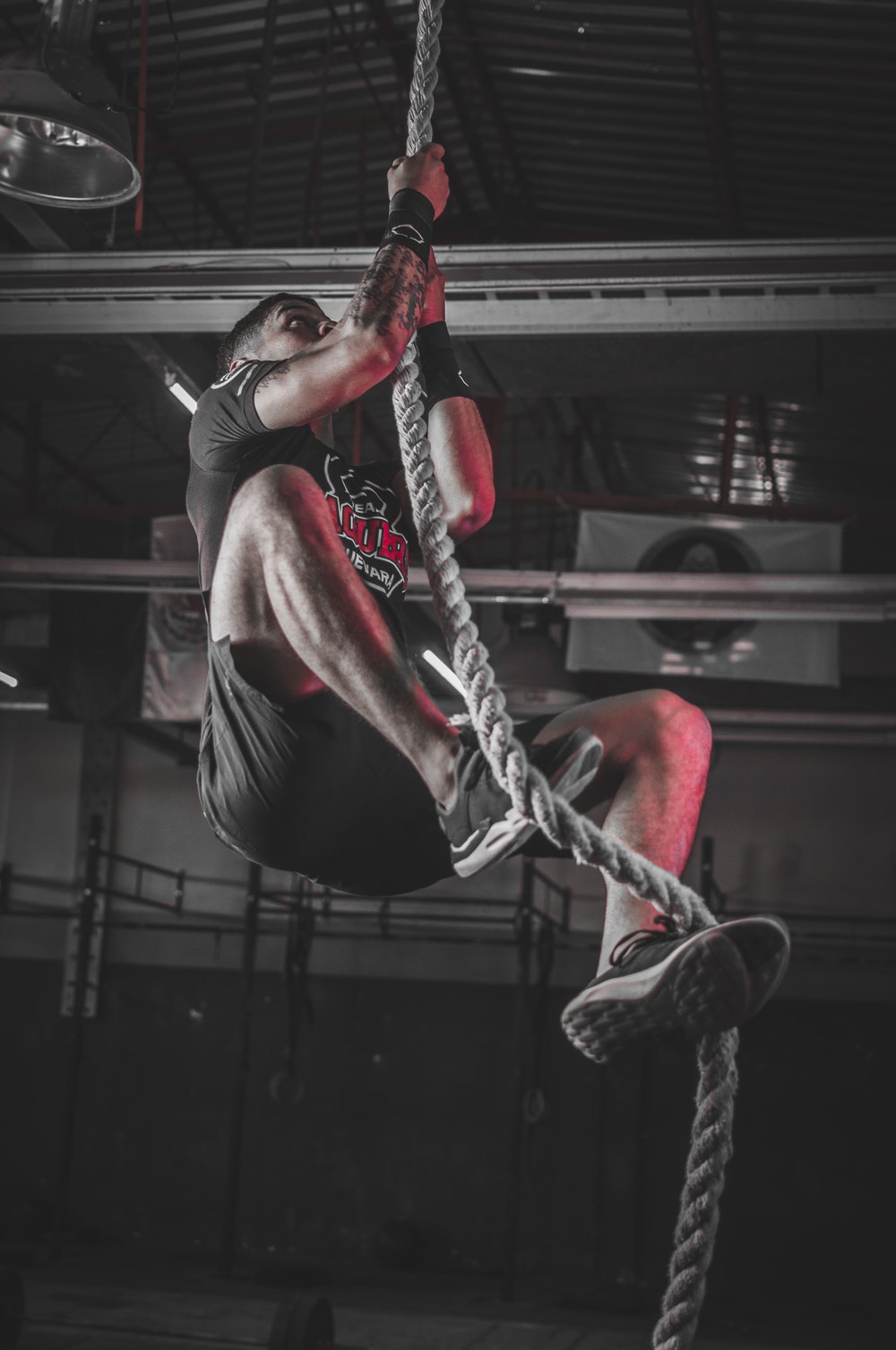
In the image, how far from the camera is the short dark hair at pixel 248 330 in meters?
2.65

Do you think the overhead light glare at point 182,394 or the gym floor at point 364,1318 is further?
the gym floor at point 364,1318

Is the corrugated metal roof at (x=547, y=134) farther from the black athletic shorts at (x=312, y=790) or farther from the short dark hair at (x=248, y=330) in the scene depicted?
the black athletic shorts at (x=312, y=790)

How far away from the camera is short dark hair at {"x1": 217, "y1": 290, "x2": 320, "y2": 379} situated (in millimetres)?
2654

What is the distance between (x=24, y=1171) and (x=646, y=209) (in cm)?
988

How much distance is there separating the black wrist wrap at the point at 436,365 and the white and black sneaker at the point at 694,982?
3.84 feet

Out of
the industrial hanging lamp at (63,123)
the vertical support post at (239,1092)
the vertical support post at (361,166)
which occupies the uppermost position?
the vertical support post at (361,166)

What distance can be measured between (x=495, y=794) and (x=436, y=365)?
1.07 m

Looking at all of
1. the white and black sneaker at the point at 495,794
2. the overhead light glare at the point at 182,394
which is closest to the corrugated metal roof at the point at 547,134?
the overhead light glare at the point at 182,394

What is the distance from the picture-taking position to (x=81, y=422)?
995 centimetres

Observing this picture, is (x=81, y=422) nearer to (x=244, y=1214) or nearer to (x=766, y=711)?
(x=766, y=711)

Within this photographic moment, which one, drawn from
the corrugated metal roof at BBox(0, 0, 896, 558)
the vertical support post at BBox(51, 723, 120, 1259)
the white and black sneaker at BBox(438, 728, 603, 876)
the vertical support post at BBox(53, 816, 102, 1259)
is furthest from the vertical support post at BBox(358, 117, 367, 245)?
the white and black sneaker at BBox(438, 728, 603, 876)

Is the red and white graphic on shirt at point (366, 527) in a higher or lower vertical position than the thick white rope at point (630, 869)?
higher

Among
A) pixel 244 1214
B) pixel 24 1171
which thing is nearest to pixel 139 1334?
pixel 244 1214

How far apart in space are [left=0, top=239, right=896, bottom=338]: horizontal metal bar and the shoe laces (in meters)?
2.81
